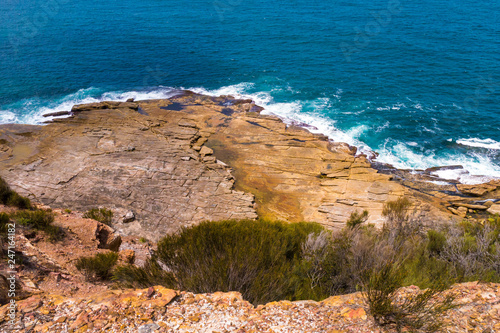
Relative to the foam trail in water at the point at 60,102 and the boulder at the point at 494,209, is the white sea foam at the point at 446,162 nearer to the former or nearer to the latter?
the boulder at the point at 494,209

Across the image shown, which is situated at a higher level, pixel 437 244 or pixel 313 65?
pixel 313 65

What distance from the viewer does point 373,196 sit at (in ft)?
67.5

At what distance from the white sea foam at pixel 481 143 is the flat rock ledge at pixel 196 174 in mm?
5537

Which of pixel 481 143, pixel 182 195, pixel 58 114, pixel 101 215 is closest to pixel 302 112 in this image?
pixel 481 143

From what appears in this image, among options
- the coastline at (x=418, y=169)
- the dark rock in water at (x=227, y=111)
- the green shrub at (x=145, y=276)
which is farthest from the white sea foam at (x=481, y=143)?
the green shrub at (x=145, y=276)

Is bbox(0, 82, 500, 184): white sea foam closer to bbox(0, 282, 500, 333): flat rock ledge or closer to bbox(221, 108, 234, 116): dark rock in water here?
bbox(221, 108, 234, 116): dark rock in water

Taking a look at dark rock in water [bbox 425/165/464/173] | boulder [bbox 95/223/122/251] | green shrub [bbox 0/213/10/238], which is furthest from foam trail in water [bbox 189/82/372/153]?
green shrub [bbox 0/213/10/238]

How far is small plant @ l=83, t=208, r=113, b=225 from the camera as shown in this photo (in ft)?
51.9

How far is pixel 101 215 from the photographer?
16.2 meters

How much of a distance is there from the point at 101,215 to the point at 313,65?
35701mm

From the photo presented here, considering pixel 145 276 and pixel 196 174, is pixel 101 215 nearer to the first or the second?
pixel 196 174

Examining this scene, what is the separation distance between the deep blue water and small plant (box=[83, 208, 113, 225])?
840 inches

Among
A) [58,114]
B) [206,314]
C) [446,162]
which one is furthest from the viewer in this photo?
[58,114]

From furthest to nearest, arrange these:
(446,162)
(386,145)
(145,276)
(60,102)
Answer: (60,102) → (386,145) → (446,162) → (145,276)
